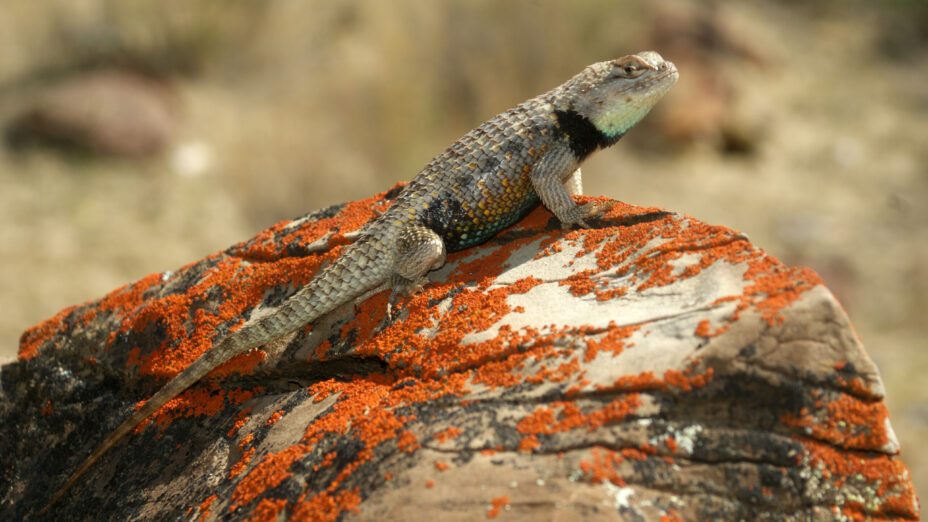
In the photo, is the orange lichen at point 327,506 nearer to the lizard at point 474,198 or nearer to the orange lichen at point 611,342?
the orange lichen at point 611,342

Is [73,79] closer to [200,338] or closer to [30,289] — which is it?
[30,289]

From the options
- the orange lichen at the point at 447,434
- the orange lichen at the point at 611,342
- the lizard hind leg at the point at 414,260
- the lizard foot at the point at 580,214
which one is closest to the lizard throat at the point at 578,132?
the lizard foot at the point at 580,214

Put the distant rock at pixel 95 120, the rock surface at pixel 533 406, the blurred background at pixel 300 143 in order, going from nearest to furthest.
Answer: the rock surface at pixel 533 406 < the blurred background at pixel 300 143 < the distant rock at pixel 95 120

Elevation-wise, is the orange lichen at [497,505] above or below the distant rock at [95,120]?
below

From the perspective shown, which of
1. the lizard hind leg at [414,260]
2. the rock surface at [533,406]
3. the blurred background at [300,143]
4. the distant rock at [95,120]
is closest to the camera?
the rock surface at [533,406]

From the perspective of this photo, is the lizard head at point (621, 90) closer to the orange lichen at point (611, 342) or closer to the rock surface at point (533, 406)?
the rock surface at point (533, 406)

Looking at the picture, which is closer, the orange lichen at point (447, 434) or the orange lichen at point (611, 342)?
the orange lichen at point (447, 434)

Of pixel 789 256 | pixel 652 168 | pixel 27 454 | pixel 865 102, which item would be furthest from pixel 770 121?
pixel 27 454

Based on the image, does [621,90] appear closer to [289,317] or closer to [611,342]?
[611,342]

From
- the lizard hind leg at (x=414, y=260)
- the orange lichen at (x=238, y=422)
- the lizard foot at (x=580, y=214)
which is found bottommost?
the orange lichen at (x=238, y=422)
